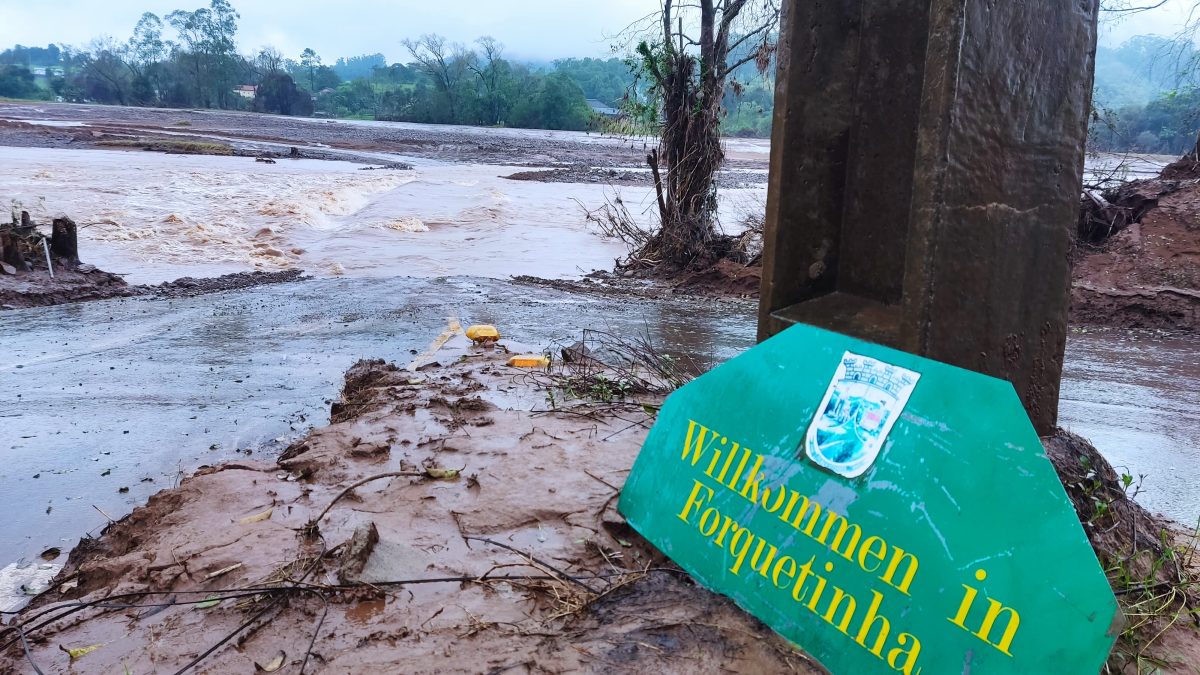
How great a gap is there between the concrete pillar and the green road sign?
0.50m

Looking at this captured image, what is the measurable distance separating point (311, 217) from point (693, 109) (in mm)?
9062

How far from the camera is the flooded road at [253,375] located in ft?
14.3

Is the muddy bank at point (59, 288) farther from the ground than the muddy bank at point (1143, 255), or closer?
closer

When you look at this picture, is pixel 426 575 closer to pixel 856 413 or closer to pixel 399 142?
pixel 856 413

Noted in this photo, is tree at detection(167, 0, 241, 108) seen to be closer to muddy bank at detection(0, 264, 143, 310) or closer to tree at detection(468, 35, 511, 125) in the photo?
tree at detection(468, 35, 511, 125)

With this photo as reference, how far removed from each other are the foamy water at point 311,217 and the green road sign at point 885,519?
9063 mm

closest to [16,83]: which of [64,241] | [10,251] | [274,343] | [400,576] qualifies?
[64,241]

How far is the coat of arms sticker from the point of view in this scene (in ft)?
7.51

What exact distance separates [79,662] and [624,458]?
7.01 ft

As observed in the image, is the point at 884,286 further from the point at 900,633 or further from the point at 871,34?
the point at 900,633

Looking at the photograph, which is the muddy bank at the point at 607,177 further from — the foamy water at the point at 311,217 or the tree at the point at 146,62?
the tree at the point at 146,62

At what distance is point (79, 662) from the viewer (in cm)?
236

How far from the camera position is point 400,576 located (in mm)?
2689

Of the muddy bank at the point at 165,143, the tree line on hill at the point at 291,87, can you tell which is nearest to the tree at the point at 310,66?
the tree line on hill at the point at 291,87
